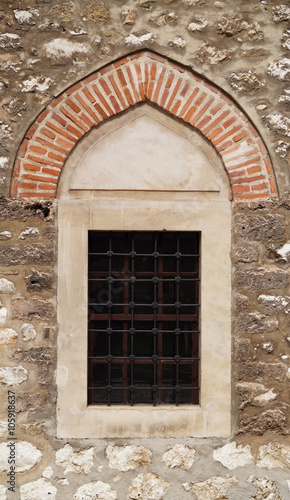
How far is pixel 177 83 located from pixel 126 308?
184 cm

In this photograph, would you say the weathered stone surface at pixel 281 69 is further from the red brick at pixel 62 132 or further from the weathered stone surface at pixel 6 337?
the weathered stone surface at pixel 6 337

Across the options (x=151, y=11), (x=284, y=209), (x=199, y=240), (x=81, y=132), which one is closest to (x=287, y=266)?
(x=284, y=209)

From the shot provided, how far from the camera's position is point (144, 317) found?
→ 4.22 metres

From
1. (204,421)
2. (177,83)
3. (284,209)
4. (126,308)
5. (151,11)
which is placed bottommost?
(204,421)

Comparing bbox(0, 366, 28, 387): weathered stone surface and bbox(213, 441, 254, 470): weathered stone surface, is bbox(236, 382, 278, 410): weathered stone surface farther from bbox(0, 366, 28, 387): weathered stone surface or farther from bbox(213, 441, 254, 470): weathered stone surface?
bbox(0, 366, 28, 387): weathered stone surface

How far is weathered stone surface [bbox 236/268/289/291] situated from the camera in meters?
4.09

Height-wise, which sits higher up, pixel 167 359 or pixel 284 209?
pixel 284 209

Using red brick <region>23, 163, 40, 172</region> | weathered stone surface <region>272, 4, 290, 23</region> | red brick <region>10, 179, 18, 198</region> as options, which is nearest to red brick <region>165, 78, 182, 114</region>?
weathered stone surface <region>272, 4, 290, 23</region>

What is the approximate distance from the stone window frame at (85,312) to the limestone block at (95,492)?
1.18 ft

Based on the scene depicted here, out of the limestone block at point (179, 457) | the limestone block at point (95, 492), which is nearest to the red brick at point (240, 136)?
the limestone block at point (179, 457)

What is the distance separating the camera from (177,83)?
4.12 m

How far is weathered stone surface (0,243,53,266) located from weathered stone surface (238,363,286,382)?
1.77 metres

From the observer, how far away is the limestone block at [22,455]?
4.04 meters

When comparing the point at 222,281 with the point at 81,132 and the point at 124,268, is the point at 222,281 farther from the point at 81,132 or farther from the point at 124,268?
the point at 81,132
